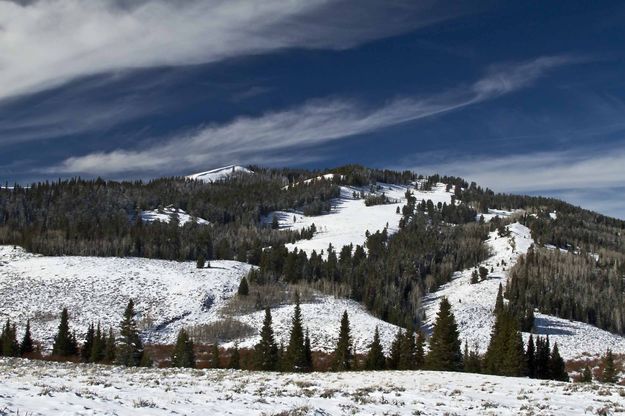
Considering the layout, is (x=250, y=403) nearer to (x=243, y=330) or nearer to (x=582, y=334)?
(x=243, y=330)

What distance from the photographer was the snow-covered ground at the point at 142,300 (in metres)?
102

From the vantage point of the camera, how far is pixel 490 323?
118 meters

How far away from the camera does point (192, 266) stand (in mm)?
158125

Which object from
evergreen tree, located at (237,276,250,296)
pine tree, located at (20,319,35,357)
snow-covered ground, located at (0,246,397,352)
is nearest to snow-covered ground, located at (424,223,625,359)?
snow-covered ground, located at (0,246,397,352)

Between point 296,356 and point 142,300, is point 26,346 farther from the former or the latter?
point 296,356

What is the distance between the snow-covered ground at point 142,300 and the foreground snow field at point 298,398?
6583 cm

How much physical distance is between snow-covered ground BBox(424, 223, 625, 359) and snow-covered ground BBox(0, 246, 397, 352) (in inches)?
755

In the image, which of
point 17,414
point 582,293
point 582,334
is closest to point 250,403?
point 17,414

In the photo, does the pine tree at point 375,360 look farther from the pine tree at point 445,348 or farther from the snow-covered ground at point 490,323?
the snow-covered ground at point 490,323

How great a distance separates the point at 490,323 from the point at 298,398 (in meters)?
106

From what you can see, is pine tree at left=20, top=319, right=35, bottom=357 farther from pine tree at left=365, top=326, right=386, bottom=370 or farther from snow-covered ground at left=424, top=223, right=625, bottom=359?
snow-covered ground at left=424, top=223, right=625, bottom=359

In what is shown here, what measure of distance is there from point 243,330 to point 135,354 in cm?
3995

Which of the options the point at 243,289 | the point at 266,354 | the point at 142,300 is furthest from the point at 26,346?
the point at 243,289

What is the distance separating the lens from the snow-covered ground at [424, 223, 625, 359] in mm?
106938
